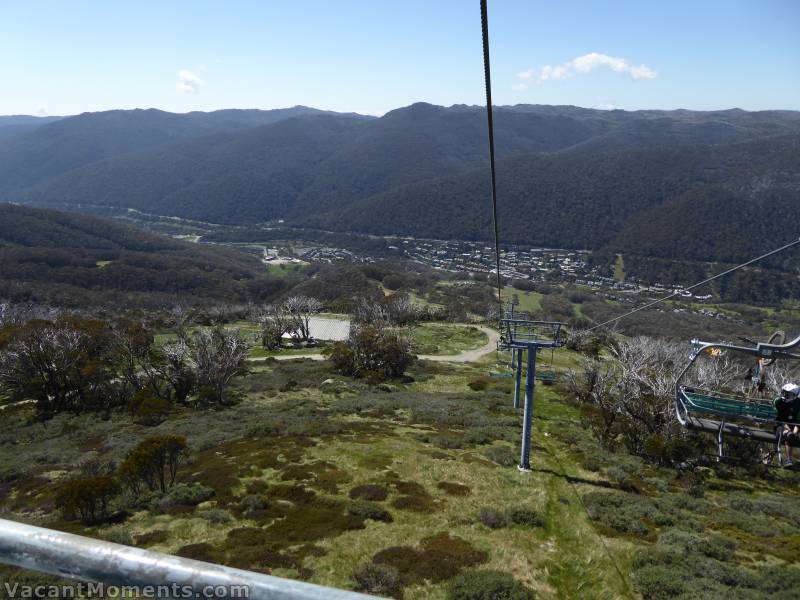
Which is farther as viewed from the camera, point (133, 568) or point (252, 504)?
point (252, 504)

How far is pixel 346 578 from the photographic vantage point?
52.1 feet

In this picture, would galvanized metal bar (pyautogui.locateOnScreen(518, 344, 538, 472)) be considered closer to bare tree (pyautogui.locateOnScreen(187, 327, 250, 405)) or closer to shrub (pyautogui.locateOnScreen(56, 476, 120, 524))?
shrub (pyautogui.locateOnScreen(56, 476, 120, 524))

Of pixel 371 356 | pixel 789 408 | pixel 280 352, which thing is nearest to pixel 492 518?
pixel 789 408

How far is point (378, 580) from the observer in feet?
51.3

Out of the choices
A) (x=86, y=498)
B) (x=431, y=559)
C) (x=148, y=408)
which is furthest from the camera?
(x=148, y=408)

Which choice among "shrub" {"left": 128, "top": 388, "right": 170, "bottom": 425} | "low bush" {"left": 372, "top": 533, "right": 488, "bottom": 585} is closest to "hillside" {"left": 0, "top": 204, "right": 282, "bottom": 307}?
"shrub" {"left": 128, "top": 388, "right": 170, "bottom": 425}

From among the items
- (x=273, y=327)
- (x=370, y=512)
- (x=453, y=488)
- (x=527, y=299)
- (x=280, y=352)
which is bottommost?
(x=527, y=299)

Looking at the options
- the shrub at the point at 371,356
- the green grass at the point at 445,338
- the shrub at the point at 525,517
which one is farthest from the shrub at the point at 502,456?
the green grass at the point at 445,338

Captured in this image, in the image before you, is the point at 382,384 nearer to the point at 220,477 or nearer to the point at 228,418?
the point at 228,418

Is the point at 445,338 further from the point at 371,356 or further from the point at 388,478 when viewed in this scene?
the point at 388,478

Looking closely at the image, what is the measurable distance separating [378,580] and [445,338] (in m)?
74.9

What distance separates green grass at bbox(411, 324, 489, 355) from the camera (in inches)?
3278

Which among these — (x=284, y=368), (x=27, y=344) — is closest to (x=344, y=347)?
(x=284, y=368)

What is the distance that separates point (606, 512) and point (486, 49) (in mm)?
22854
